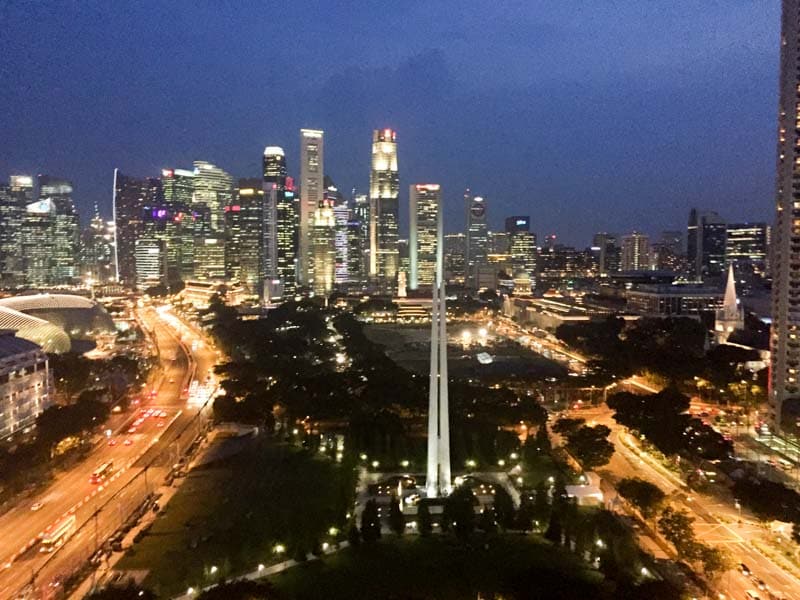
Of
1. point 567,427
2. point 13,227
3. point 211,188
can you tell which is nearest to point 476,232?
point 211,188

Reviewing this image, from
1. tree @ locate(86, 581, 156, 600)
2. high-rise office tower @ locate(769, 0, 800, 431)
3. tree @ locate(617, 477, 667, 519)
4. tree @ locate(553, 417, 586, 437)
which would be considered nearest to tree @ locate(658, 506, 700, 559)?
tree @ locate(617, 477, 667, 519)

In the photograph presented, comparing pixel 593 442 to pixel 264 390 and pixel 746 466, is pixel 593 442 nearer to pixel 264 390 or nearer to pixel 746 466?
pixel 746 466

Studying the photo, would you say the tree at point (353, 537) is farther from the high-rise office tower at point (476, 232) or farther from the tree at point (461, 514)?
the high-rise office tower at point (476, 232)

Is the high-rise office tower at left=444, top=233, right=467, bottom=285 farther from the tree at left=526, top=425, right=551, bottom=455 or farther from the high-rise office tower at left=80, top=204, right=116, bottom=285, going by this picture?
the tree at left=526, top=425, right=551, bottom=455

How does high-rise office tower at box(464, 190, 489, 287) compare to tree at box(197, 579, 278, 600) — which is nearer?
tree at box(197, 579, 278, 600)

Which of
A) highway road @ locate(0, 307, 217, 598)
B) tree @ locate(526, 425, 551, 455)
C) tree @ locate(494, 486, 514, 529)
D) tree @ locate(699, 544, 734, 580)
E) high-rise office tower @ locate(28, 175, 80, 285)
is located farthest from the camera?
high-rise office tower @ locate(28, 175, 80, 285)

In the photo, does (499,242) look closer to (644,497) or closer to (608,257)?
(608,257)
